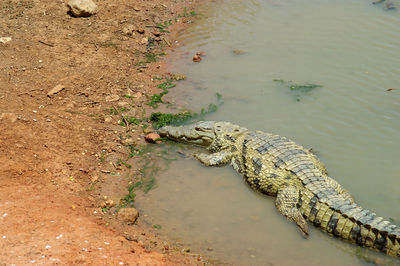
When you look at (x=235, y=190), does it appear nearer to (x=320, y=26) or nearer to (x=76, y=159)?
(x=76, y=159)

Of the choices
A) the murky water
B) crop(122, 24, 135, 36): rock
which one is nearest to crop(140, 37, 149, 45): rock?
crop(122, 24, 135, 36): rock

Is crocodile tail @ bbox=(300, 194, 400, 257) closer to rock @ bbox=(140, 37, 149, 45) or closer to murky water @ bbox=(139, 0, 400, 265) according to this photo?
murky water @ bbox=(139, 0, 400, 265)

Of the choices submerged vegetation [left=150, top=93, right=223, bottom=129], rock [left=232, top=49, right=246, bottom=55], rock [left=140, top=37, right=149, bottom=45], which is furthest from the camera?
rock [left=140, top=37, right=149, bottom=45]

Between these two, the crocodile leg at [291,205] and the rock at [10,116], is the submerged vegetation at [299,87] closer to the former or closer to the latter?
the crocodile leg at [291,205]

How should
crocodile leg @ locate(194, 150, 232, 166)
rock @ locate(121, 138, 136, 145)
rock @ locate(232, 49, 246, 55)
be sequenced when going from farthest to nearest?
rock @ locate(232, 49, 246, 55) → rock @ locate(121, 138, 136, 145) → crocodile leg @ locate(194, 150, 232, 166)

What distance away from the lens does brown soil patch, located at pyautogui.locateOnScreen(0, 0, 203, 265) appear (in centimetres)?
470

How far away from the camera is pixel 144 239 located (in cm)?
516

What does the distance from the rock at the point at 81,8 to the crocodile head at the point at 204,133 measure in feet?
16.4

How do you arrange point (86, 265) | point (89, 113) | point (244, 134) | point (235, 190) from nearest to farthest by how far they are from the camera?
point (86, 265) → point (235, 190) → point (244, 134) → point (89, 113)

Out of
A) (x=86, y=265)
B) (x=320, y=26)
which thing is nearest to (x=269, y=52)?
(x=320, y=26)

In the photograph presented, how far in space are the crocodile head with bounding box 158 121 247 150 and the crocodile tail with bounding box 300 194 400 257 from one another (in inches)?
80.1

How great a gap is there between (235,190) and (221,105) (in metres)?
2.32

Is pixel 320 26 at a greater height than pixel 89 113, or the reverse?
pixel 320 26

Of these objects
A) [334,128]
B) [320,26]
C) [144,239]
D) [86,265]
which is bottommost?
[144,239]
